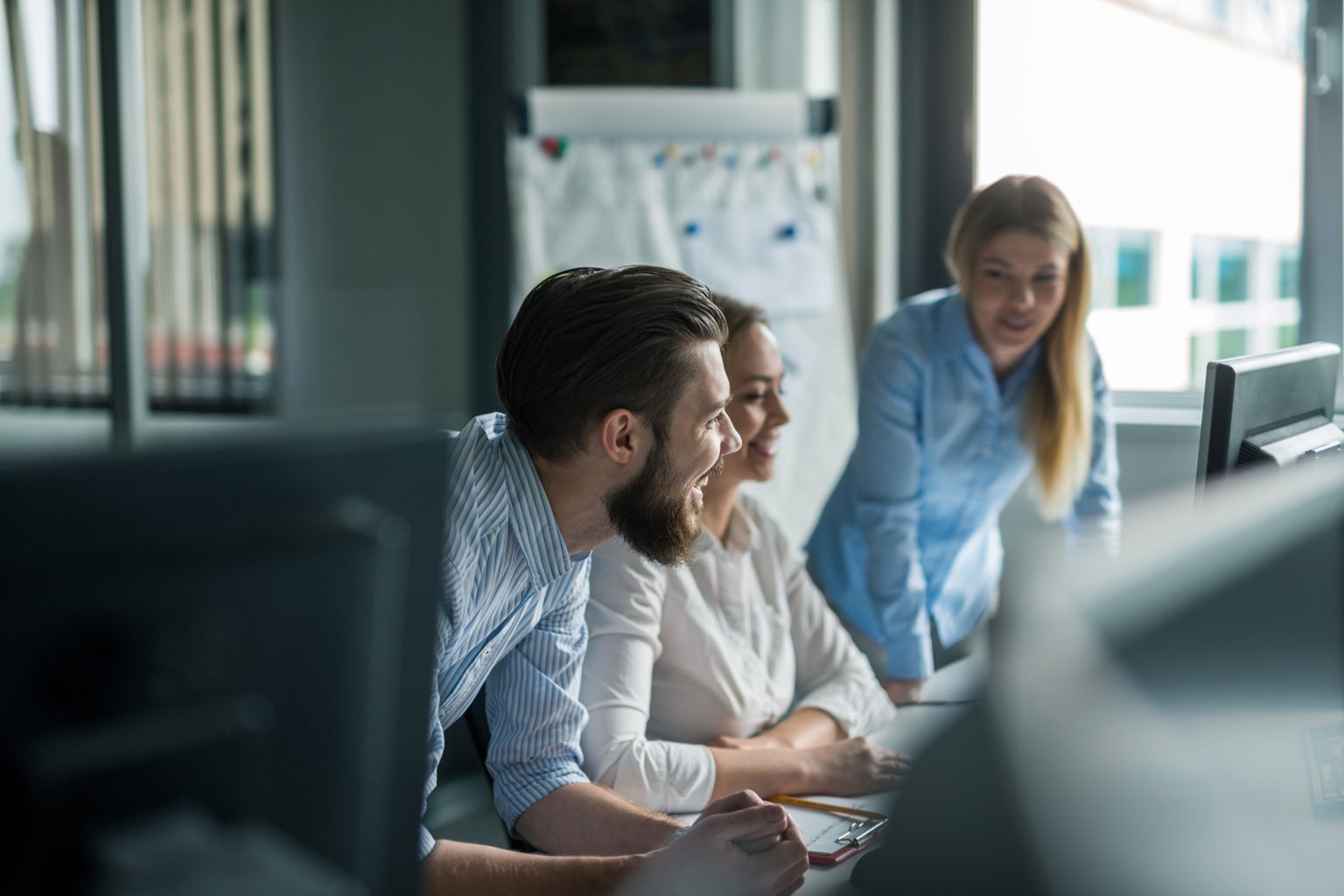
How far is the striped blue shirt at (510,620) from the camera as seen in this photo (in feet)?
3.93

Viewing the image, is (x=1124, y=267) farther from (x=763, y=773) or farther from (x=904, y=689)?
(x=763, y=773)

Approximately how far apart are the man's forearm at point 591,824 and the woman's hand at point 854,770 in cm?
20

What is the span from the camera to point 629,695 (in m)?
1.43

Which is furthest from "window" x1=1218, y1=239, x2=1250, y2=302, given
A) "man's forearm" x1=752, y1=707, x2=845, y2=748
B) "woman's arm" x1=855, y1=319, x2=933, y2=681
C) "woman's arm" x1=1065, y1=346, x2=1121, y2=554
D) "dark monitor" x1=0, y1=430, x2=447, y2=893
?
"dark monitor" x1=0, y1=430, x2=447, y2=893

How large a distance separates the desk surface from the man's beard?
13.3 inches

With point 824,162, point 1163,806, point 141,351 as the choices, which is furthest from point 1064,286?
point 141,351

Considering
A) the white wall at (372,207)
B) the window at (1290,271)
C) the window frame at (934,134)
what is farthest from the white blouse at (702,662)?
the window at (1290,271)

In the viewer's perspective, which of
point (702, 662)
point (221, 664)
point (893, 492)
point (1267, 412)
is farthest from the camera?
point (893, 492)

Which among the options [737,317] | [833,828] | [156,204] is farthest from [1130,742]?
[156,204]

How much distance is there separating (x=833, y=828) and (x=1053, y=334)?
1.35 m

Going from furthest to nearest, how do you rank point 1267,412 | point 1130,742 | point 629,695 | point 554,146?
1. point 554,146
2. point 629,695
3. point 1267,412
4. point 1130,742

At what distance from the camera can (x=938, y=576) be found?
234cm

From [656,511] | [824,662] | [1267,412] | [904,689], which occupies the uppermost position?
[1267,412]

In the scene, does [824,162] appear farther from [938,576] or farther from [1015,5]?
[938,576]
